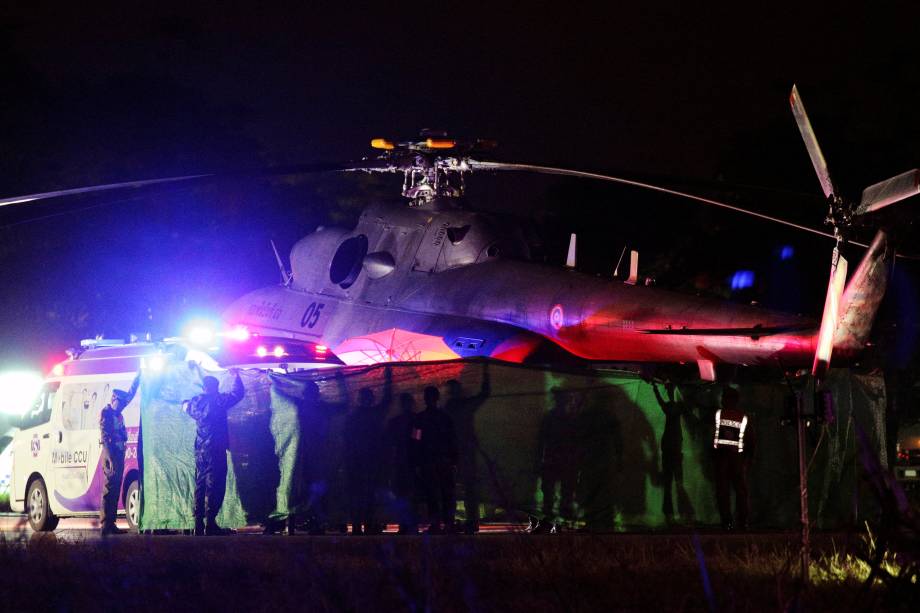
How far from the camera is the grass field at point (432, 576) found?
31.6 ft

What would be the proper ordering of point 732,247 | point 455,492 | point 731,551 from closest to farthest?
1. point 731,551
2. point 455,492
3. point 732,247

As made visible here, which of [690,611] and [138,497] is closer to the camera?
[690,611]

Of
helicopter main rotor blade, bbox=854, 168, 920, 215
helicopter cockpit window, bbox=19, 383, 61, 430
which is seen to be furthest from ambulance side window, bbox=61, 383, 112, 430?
helicopter main rotor blade, bbox=854, 168, 920, 215

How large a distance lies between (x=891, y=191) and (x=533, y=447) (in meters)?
5.85

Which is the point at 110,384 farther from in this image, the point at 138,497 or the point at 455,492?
the point at 455,492

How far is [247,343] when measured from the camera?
22.0 metres

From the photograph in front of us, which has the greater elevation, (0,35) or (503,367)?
(0,35)

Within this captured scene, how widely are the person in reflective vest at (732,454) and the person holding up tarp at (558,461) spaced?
1983 mm

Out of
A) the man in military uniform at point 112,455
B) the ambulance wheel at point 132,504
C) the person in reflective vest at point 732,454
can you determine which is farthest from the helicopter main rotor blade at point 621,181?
the ambulance wheel at point 132,504

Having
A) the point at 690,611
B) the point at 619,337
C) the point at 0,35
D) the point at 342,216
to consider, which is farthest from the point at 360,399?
the point at 342,216

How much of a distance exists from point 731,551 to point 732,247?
1041 inches

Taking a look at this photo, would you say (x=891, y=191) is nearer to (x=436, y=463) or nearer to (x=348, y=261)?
(x=436, y=463)

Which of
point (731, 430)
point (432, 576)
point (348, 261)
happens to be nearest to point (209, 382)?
point (348, 261)

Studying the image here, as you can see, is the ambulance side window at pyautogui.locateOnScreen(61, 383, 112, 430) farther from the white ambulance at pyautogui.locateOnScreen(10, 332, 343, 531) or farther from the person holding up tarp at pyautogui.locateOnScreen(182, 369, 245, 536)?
the person holding up tarp at pyautogui.locateOnScreen(182, 369, 245, 536)
